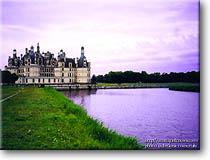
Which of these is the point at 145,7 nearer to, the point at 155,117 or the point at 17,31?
the point at 17,31

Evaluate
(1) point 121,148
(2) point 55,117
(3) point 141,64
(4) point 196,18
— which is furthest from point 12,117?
(4) point 196,18

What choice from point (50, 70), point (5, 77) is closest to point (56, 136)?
point (5, 77)

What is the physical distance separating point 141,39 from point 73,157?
222 inches

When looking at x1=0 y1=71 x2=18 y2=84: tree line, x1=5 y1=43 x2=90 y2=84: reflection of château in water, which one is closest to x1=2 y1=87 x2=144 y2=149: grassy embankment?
x1=0 y1=71 x2=18 y2=84: tree line

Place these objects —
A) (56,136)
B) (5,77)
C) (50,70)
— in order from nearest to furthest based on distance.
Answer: (56,136) < (5,77) < (50,70)

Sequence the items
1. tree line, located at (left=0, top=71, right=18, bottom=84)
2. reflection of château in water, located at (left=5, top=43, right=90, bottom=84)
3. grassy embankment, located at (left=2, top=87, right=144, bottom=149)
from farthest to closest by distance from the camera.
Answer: reflection of château in water, located at (left=5, top=43, right=90, bottom=84) → tree line, located at (left=0, top=71, right=18, bottom=84) → grassy embankment, located at (left=2, top=87, right=144, bottom=149)

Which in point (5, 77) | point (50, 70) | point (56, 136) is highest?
point (50, 70)

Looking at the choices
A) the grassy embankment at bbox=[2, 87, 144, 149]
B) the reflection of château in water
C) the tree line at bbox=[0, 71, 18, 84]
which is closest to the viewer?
the grassy embankment at bbox=[2, 87, 144, 149]

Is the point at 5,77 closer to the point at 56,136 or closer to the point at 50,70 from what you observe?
the point at 56,136

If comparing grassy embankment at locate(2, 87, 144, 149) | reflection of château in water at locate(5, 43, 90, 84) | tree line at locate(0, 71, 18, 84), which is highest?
reflection of château in water at locate(5, 43, 90, 84)

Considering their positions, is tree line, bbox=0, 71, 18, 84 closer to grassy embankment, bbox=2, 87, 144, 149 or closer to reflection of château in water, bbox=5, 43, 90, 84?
grassy embankment, bbox=2, 87, 144, 149

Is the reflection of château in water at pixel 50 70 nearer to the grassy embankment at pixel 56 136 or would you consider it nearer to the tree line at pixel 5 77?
the tree line at pixel 5 77

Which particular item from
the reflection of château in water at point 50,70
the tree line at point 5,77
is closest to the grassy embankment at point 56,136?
the tree line at point 5,77

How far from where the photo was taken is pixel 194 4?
326 inches
